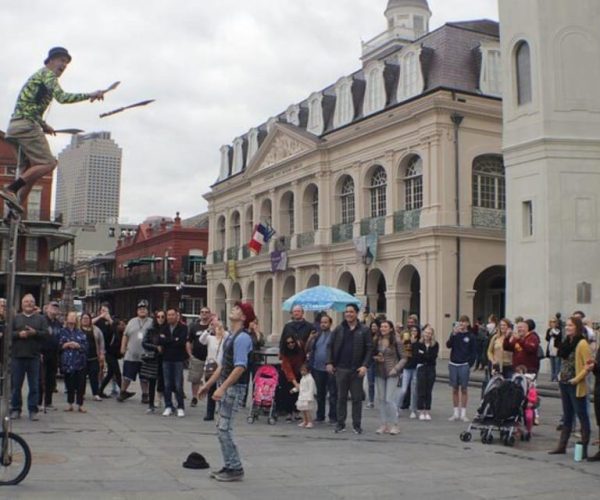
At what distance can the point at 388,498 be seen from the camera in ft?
26.6

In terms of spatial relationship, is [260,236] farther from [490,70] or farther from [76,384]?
[76,384]

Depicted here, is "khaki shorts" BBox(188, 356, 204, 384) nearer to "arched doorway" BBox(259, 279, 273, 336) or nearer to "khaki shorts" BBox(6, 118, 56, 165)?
"khaki shorts" BBox(6, 118, 56, 165)

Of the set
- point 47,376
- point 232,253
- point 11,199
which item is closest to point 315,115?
point 232,253

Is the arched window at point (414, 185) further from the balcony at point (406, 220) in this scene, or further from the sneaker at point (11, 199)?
the sneaker at point (11, 199)

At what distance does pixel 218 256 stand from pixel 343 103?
1827 cm

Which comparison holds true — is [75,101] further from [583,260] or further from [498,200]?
[498,200]

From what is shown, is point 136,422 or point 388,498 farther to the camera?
point 136,422

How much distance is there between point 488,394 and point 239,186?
137 ft

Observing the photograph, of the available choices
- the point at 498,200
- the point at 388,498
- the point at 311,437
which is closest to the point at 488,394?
Answer: the point at 311,437

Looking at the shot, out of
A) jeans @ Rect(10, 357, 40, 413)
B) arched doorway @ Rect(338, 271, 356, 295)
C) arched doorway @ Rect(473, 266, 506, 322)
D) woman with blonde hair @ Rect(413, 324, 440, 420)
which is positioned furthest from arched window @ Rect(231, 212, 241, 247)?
jeans @ Rect(10, 357, 40, 413)

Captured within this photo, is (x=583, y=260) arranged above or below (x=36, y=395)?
above

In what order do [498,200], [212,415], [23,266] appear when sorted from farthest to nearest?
[23,266]
[498,200]
[212,415]

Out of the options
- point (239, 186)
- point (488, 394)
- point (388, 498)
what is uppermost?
point (239, 186)

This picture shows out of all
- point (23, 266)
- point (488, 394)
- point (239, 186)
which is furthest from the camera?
point (23, 266)
